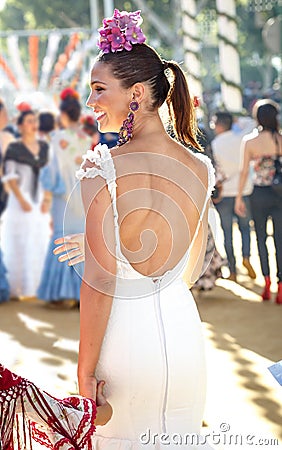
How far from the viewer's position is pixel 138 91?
112 inches

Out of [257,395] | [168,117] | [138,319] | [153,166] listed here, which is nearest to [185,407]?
[138,319]

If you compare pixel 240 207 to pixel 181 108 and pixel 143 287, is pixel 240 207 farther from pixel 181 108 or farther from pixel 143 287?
pixel 143 287

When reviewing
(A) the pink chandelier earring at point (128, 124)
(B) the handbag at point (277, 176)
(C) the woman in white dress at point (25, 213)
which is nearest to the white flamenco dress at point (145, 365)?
(A) the pink chandelier earring at point (128, 124)

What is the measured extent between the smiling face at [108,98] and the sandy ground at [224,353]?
216cm

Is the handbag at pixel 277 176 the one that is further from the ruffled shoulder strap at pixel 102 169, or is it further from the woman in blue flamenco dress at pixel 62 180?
the ruffled shoulder strap at pixel 102 169

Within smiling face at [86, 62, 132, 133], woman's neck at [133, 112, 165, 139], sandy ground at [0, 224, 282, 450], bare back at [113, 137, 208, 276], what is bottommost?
sandy ground at [0, 224, 282, 450]

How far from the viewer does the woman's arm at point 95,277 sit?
2.72m

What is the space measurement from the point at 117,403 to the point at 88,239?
54 centimetres

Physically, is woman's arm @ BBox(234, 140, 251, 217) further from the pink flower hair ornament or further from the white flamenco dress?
the white flamenco dress

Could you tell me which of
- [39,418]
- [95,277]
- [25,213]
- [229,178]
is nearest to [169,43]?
[229,178]

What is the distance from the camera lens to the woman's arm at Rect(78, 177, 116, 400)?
8.91ft

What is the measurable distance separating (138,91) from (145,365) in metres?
0.88

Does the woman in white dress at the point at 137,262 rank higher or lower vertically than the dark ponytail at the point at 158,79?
lower

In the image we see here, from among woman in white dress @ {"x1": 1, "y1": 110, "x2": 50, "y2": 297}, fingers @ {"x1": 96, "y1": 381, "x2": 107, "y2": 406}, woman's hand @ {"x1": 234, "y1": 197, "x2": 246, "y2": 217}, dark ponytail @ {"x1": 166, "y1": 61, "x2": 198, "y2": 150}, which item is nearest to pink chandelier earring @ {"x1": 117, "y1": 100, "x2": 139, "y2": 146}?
dark ponytail @ {"x1": 166, "y1": 61, "x2": 198, "y2": 150}
